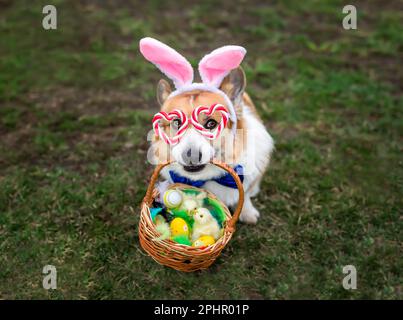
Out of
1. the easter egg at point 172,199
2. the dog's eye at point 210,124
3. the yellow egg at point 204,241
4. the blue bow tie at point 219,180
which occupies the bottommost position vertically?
the yellow egg at point 204,241

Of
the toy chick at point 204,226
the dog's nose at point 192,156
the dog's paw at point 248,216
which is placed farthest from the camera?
the dog's paw at point 248,216

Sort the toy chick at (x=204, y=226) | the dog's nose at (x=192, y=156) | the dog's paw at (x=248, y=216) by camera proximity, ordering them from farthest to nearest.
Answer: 1. the dog's paw at (x=248, y=216)
2. the toy chick at (x=204, y=226)
3. the dog's nose at (x=192, y=156)

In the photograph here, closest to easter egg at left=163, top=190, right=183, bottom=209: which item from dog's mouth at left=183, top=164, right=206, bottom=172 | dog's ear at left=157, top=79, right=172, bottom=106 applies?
dog's mouth at left=183, top=164, right=206, bottom=172

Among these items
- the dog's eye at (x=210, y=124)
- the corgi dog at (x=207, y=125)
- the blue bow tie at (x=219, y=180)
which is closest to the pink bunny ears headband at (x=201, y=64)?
the corgi dog at (x=207, y=125)

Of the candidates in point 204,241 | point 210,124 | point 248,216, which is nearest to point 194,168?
point 210,124

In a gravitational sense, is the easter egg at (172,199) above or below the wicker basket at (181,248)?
above

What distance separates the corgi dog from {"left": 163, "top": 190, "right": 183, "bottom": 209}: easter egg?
122 millimetres

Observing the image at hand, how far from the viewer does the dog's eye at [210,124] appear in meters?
2.55

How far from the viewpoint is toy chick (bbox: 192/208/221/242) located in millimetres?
2656

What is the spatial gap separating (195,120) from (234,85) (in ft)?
1.34

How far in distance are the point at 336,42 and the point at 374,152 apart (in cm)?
186

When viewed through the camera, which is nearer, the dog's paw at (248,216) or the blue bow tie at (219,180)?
the blue bow tie at (219,180)

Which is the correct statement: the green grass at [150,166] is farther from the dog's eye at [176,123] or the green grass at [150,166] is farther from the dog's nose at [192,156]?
the dog's eye at [176,123]

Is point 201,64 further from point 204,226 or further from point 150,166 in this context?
point 150,166
